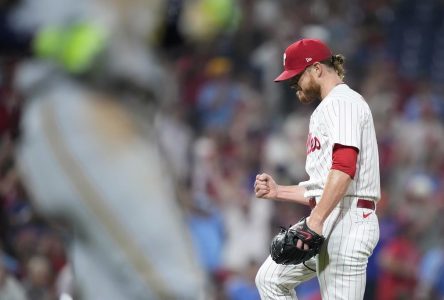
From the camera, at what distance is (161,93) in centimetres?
255

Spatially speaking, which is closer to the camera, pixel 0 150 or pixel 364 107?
pixel 364 107

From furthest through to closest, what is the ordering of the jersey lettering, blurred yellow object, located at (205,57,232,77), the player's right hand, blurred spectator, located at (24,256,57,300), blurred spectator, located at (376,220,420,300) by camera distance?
blurred yellow object, located at (205,57,232,77) → blurred spectator, located at (376,220,420,300) → blurred spectator, located at (24,256,57,300) → the player's right hand → the jersey lettering

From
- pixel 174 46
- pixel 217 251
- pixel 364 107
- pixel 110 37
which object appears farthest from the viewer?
pixel 217 251

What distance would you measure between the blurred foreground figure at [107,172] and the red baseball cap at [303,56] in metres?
1.80

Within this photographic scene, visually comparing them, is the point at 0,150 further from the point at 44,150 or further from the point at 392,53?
the point at 392,53

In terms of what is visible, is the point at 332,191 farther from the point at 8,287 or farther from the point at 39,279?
the point at 39,279

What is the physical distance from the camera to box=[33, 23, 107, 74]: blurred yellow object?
2.35m

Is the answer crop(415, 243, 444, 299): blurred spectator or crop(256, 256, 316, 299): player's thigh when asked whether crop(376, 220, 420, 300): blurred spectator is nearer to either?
crop(415, 243, 444, 299): blurred spectator

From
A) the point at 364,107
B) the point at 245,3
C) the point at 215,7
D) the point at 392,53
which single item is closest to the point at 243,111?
the point at 245,3

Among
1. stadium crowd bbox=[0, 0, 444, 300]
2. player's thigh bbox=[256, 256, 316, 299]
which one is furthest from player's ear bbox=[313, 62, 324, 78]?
stadium crowd bbox=[0, 0, 444, 300]

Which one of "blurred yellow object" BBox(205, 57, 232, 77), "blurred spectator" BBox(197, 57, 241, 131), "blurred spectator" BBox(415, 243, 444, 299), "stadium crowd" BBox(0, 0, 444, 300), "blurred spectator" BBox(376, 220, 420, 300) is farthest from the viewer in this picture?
"blurred yellow object" BBox(205, 57, 232, 77)

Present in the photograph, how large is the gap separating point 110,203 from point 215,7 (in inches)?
21.8

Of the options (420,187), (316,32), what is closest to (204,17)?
(420,187)

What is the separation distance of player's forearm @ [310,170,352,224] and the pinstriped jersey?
6.5 inches
